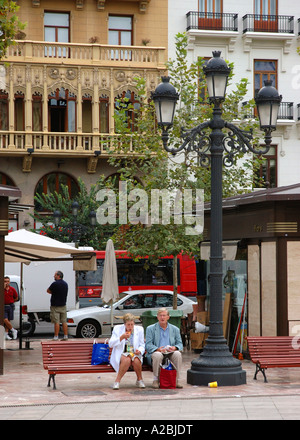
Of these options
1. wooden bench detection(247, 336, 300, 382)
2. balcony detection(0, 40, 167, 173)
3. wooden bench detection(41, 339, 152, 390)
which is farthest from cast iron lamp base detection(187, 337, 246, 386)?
balcony detection(0, 40, 167, 173)

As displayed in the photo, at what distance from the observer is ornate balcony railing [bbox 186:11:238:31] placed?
3888cm

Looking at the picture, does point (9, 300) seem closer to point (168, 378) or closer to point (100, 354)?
point (100, 354)

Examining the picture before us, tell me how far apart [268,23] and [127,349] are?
98.0 ft

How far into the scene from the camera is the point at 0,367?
14.4 metres

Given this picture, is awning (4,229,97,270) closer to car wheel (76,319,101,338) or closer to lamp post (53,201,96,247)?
car wheel (76,319,101,338)

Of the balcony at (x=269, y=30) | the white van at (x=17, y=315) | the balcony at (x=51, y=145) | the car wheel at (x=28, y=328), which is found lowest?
the car wheel at (x=28, y=328)

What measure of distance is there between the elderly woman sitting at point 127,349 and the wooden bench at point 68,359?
0.62 feet

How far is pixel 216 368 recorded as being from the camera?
12.5 meters

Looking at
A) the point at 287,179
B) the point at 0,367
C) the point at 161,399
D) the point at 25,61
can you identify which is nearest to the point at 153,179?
the point at 0,367

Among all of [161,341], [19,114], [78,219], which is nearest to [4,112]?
[19,114]

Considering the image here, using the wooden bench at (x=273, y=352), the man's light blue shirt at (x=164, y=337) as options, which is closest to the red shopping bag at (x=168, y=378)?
the man's light blue shirt at (x=164, y=337)

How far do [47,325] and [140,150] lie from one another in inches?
288

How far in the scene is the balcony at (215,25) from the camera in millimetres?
38625

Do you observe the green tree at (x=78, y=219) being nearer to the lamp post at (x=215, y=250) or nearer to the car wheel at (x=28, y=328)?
the car wheel at (x=28, y=328)
